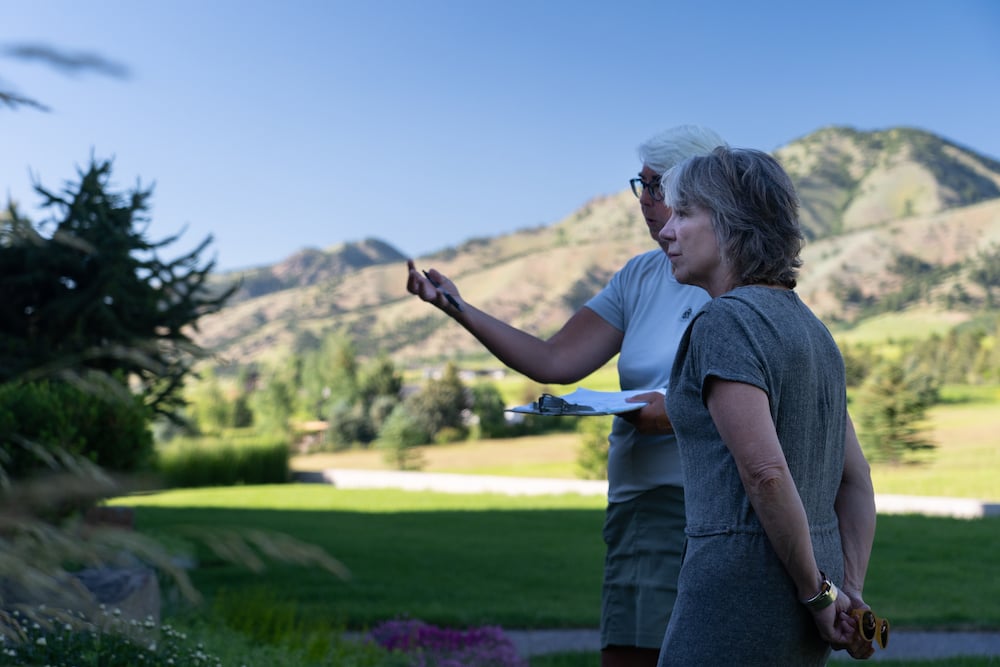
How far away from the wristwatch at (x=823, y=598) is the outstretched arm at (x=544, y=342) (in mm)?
1281

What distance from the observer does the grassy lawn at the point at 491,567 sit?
7.52 m

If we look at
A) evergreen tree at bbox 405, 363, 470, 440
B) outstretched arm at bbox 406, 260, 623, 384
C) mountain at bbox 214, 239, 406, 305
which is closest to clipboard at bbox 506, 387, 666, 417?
outstretched arm at bbox 406, 260, 623, 384

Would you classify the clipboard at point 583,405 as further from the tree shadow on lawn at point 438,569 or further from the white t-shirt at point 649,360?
the tree shadow on lawn at point 438,569

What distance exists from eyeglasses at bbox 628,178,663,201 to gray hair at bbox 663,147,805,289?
0.89 metres

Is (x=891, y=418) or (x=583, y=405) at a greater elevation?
(x=583, y=405)

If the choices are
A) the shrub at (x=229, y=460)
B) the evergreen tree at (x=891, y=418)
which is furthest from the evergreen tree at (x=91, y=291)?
the evergreen tree at (x=891, y=418)

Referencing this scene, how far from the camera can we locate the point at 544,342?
2980mm

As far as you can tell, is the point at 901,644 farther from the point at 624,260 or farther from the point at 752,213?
the point at 624,260

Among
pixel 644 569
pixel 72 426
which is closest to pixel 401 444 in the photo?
pixel 72 426

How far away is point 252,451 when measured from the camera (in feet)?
85.3

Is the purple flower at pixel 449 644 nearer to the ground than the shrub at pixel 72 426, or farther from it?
nearer to the ground

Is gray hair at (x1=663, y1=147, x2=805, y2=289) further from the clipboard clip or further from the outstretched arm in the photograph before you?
the outstretched arm

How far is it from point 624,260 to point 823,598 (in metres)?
140

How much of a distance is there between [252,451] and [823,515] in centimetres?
2531
